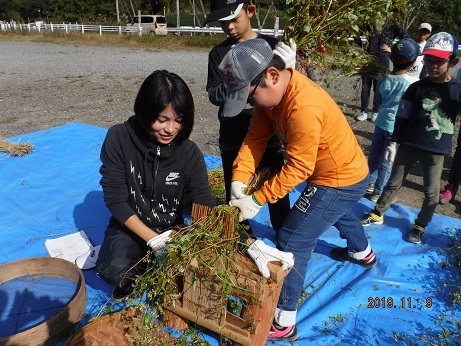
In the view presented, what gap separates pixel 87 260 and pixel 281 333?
1533 millimetres

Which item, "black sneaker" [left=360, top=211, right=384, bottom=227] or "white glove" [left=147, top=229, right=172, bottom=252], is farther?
"black sneaker" [left=360, top=211, right=384, bottom=227]

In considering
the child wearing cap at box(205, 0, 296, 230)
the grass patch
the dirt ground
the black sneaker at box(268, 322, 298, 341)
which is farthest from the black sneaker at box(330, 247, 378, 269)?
the grass patch

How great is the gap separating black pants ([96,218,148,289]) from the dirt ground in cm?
254

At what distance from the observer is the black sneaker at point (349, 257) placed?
9.43 ft

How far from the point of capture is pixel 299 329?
2373mm

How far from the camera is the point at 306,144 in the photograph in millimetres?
1901

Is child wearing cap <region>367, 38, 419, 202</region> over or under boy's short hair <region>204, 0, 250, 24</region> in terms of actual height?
under

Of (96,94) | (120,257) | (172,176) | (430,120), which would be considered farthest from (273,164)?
(96,94)

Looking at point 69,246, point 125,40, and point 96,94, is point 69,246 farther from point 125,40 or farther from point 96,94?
point 125,40

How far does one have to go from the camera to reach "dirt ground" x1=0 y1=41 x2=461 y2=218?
19.1 feet

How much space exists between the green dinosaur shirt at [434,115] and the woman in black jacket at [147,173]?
1838 mm

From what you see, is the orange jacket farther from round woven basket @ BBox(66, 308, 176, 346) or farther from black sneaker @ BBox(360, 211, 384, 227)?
black sneaker @ BBox(360, 211, 384, 227)

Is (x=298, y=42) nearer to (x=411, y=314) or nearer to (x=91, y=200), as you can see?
(x=411, y=314)

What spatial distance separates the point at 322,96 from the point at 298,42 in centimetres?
94
